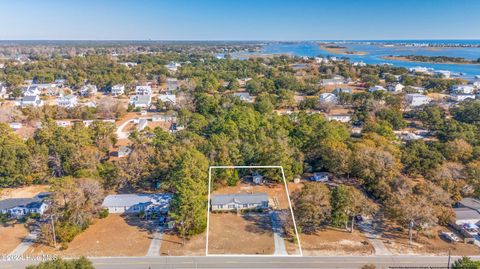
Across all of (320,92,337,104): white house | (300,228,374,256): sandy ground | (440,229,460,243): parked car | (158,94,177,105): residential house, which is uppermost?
(320,92,337,104): white house

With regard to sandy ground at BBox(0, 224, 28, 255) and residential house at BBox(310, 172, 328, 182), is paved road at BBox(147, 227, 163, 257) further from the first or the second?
residential house at BBox(310, 172, 328, 182)

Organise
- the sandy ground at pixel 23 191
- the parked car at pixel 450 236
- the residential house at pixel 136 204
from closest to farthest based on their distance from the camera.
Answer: the parked car at pixel 450 236
the residential house at pixel 136 204
the sandy ground at pixel 23 191

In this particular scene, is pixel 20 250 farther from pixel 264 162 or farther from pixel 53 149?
pixel 264 162

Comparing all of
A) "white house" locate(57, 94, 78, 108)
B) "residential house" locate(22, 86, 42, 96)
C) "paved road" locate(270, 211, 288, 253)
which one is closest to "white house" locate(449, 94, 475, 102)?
"paved road" locate(270, 211, 288, 253)

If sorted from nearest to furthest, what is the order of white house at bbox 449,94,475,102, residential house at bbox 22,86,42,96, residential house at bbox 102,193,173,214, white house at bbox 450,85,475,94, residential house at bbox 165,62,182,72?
residential house at bbox 102,193,173,214, white house at bbox 449,94,475,102, residential house at bbox 22,86,42,96, white house at bbox 450,85,475,94, residential house at bbox 165,62,182,72

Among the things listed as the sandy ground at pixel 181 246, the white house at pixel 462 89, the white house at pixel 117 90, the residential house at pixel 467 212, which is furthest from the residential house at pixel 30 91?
the white house at pixel 462 89

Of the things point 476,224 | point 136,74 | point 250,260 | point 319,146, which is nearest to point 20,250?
point 250,260

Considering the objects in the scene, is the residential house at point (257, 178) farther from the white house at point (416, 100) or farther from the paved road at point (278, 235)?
the white house at point (416, 100)

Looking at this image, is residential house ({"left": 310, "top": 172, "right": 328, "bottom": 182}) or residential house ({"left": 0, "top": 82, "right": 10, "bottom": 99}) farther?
residential house ({"left": 0, "top": 82, "right": 10, "bottom": 99})
